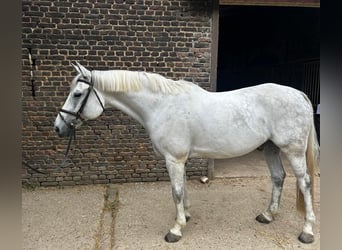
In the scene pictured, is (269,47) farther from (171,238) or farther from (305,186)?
(171,238)

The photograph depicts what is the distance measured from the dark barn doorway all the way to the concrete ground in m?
3.67

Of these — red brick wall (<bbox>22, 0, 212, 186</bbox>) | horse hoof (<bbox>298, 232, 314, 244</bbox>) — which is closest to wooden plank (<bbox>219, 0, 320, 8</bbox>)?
red brick wall (<bbox>22, 0, 212, 186</bbox>)

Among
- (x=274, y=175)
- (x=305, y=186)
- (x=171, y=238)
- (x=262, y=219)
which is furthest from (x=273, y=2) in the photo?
(x=171, y=238)

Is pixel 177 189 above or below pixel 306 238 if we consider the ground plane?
above

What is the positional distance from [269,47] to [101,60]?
632 cm

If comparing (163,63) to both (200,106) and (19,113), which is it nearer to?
(200,106)

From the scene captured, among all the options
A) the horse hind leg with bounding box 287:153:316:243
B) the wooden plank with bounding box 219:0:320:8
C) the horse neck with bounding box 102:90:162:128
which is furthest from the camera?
the wooden plank with bounding box 219:0:320:8

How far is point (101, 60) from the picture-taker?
15.4 feet

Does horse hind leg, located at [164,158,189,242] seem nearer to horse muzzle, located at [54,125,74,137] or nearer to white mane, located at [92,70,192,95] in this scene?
white mane, located at [92,70,192,95]

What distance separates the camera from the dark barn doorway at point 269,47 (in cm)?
742

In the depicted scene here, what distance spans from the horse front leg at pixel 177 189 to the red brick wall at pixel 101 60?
1.85 meters

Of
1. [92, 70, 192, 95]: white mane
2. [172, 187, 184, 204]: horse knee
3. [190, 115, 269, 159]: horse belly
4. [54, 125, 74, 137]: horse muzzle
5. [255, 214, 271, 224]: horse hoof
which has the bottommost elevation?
[255, 214, 271, 224]: horse hoof

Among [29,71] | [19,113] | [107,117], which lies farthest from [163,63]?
[19,113]

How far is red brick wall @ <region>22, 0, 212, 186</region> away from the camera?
4555 mm
